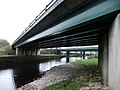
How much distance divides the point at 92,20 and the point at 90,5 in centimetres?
126

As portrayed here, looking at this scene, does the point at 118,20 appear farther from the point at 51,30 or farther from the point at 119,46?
the point at 51,30

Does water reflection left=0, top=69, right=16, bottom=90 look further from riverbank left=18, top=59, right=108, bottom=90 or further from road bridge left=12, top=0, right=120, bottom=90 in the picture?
road bridge left=12, top=0, right=120, bottom=90

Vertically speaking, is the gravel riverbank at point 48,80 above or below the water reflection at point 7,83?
above

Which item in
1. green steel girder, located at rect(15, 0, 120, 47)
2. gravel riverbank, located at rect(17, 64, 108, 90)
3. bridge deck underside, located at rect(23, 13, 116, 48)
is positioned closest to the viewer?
green steel girder, located at rect(15, 0, 120, 47)

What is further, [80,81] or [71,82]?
[71,82]

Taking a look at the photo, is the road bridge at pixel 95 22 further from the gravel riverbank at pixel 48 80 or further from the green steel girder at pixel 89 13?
the gravel riverbank at pixel 48 80

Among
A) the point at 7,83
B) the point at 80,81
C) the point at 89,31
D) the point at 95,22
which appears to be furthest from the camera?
the point at 7,83

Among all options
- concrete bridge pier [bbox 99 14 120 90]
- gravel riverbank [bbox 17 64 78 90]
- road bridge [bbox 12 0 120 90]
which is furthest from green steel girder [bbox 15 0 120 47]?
gravel riverbank [bbox 17 64 78 90]

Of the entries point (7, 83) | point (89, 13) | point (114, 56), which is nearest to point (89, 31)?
point (89, 13)

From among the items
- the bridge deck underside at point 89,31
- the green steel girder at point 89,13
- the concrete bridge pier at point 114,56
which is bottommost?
the concrete bridge pier at point 114,56

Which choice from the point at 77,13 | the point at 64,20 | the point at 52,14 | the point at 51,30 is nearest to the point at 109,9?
the point at 77,13

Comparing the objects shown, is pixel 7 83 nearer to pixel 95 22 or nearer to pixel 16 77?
pixel 16 77

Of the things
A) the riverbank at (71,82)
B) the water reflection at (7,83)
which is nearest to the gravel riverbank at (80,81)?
the riverbank at (71,82)

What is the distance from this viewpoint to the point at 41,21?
93.2 feet
